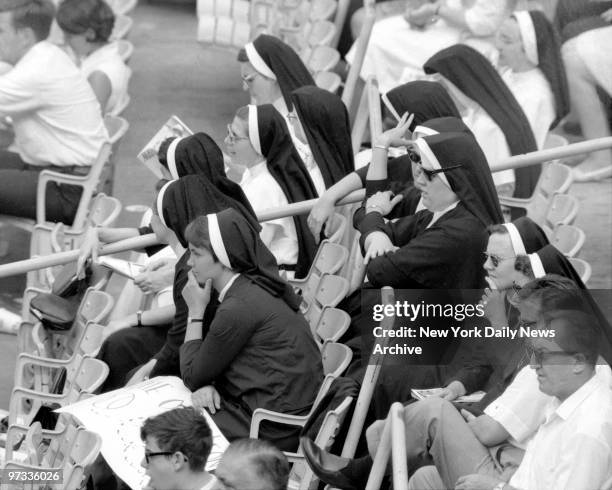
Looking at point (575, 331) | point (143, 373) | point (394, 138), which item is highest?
point (575, 331)

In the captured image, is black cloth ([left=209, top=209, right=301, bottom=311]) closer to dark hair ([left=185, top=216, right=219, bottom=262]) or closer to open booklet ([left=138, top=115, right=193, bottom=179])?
dark hair ([left=185, top=216, right=219, bottom=262])

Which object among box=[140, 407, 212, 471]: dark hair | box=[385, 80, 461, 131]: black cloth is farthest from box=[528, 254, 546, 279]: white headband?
box=[385, 80, 461, 131]: black cloth

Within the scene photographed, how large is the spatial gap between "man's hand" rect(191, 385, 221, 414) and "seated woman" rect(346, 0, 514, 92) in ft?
10.4

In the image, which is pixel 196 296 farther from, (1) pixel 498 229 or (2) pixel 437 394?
(1) pixel 498 229

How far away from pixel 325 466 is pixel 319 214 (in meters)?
1.49

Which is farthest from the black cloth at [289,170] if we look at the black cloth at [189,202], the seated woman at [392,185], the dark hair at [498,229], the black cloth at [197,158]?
the dark hair at [498,229]

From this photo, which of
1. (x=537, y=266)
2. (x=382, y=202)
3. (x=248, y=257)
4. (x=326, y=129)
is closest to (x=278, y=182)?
(x=326, y=129)

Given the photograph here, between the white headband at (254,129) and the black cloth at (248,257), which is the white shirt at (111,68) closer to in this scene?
the white headband at (254,129)

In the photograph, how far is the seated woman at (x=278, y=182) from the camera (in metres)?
6.15

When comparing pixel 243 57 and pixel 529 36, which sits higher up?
pixel 529 36

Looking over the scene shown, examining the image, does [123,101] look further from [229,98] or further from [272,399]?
[272,399]

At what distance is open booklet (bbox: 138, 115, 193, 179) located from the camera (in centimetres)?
637

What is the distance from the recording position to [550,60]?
691cm

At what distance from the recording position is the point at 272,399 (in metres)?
5.01
